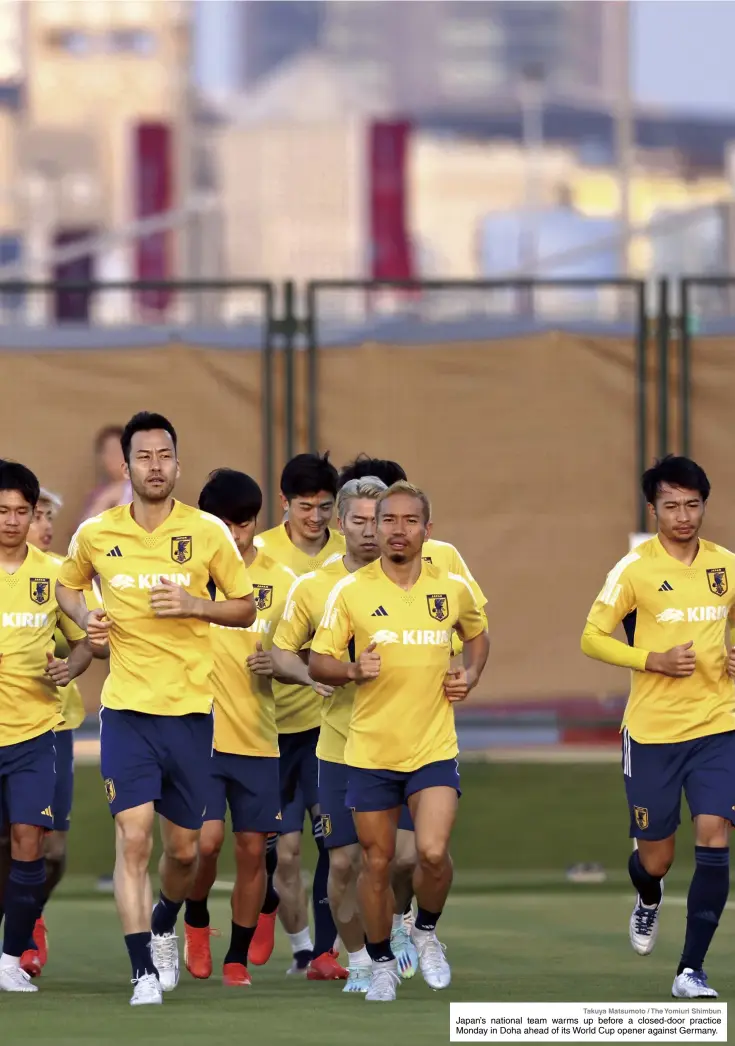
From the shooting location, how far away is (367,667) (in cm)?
996

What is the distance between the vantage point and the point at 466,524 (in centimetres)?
1488

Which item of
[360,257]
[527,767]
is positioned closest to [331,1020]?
[527,767]

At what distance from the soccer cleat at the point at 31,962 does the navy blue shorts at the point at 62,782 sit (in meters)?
0.58

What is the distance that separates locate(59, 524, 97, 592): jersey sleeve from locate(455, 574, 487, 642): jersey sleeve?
1.47 m

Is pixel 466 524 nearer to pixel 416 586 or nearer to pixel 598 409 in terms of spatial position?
pixel 598 409

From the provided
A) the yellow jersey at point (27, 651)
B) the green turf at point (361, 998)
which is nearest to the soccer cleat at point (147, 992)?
the green turf at point (361, 998)

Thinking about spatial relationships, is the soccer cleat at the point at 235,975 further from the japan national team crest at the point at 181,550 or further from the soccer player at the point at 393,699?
the japan national team crest at the point at 181,550

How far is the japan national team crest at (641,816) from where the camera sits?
1056 cm

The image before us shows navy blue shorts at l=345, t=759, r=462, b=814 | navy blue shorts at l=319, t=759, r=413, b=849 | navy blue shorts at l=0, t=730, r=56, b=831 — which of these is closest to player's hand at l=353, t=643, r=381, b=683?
navy blue shorts at l=345, t=759, r=462, b=814

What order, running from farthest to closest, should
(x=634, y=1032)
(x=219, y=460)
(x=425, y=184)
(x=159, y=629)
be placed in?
(x=425, y=184), (x=219, y=460), (x=159, y=629), (x=634, y=1032)

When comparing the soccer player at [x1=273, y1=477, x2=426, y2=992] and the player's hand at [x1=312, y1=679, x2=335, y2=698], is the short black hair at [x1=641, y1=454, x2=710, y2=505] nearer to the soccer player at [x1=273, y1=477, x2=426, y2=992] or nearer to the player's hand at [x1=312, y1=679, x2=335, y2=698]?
the soccer player at [x1=273, y1=477, x2=426, y2=992]

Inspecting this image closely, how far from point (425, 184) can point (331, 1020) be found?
478 ft

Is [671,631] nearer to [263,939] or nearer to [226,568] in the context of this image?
[226,568]

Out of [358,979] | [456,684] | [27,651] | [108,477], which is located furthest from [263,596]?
[108,477]
